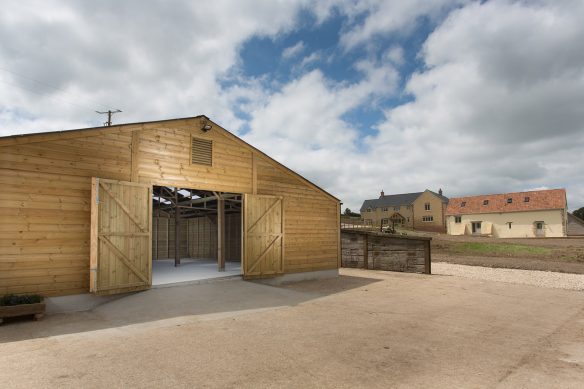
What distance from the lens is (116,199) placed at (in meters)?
8.42

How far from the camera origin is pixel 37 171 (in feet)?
24.8

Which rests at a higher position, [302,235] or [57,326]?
[302,235]

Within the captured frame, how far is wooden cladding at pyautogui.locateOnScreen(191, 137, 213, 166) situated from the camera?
33.6ft

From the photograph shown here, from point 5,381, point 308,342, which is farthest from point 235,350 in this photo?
point 5,381

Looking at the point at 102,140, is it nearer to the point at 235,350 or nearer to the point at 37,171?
the point at 37,171

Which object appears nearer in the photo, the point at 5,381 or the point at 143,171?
the point at 5,381

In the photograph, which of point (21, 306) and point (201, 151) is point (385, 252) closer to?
point (201, 151)

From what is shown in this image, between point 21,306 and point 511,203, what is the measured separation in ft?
149

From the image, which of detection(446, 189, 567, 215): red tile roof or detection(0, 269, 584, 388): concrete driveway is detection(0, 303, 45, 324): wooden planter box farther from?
detection(446, 189, 567, 215): red tile roof

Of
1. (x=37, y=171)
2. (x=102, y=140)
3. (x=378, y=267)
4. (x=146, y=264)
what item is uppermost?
(x=102, y=140)

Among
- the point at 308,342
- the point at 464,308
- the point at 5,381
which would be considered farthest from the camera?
the point at 464,308

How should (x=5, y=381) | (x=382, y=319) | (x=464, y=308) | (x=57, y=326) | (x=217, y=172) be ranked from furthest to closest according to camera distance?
(x=217, y=172) → (x=464, y=308) → (x=382, y=319) → (x=57, y=326) → (x=5, y=381)

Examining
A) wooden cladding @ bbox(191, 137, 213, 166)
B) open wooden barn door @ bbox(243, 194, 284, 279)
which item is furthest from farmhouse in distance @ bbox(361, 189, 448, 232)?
wooden cladding @ bbox(191, 137, 213, 166)

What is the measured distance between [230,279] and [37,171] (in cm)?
610
